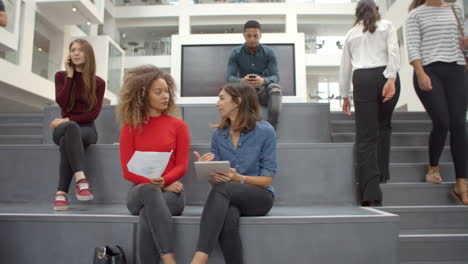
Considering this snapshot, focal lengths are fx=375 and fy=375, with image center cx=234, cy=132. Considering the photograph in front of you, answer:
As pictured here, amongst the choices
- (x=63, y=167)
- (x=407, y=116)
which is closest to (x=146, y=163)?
(x=63, y=167)

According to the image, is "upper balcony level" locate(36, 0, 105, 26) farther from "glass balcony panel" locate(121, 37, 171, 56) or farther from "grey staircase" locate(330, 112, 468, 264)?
"grey staircase" locate(330, 112, 468, 264)

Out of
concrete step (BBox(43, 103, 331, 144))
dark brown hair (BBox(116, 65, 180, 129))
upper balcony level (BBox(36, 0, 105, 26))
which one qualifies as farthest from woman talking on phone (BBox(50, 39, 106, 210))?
upper balcony level (BBox(36, 0, 105, 26))

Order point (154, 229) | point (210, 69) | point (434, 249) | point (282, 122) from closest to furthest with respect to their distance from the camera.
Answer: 1. point (154, 229)
2. point (434, 249)
3. point (282, 122)
4. point (210, 69)

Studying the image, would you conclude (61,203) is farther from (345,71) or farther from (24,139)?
(345,71)

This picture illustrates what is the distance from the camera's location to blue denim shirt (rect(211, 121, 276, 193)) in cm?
216

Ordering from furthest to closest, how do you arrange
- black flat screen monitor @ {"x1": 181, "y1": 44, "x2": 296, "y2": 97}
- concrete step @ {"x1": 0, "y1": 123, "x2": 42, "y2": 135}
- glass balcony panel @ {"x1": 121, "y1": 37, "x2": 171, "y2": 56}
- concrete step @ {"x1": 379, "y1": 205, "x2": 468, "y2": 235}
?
glass balcony panel @ {"x1": 121, "y1": 37, "x2": 171, "y2": 56} < black flat screen monitor @ {"x1": 181, "y1": 44, "x2": 296, "y2": 97} < concrete step @ {"x1": 0, "y1": 123, "x2": 42, "y2": 135} < concrete step @ {"x1": 379, "y1": 205, "x2": 468, "y2": 235}

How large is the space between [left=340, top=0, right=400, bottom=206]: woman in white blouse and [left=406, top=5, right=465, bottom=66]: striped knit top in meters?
0.17

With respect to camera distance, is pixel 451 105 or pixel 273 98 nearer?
pixel 451 105

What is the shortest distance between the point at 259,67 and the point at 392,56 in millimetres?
1332

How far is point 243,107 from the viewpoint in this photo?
226 cm

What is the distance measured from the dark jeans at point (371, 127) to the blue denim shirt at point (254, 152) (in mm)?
831

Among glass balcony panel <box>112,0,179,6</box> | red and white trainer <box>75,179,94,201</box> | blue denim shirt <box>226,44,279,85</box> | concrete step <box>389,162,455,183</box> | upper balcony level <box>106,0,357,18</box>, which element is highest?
glass balcony panel <box>112,0,179,6</box>

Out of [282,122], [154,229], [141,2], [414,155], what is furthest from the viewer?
[141,2]

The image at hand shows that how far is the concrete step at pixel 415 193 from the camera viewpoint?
9.23 ft
